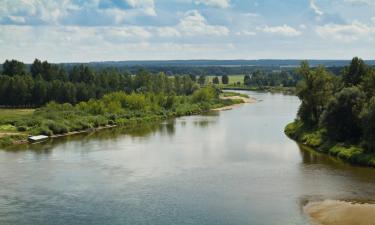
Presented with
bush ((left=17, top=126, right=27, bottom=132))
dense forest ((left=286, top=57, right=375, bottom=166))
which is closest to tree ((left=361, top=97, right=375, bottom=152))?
dense forest ((left=286, top=57, right=375, bottom=166))

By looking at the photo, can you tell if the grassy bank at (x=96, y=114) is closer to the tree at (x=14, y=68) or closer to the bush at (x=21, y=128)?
the bush at (x=21, y=128)

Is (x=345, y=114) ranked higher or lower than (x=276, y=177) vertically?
higher

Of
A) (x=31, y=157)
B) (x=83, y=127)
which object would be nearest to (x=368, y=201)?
(x=31, y=157)

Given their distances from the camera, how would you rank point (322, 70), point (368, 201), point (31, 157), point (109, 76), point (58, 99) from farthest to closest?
point (109, 76) → point (58, 99) → point (322, 70) → point (31, 157) → point (368, 201)

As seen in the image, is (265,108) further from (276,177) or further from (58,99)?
(276,177)

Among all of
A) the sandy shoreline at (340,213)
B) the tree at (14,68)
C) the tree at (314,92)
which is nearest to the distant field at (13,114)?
the tree at (14,68)
